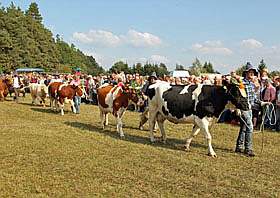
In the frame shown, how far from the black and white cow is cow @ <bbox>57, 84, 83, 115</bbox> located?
788cm

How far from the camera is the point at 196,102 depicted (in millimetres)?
10070

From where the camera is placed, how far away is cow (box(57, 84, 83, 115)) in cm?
1822

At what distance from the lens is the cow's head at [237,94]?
9.58 m

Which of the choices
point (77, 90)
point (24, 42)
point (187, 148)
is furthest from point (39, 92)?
point (24, 42)

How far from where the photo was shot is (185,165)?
8.64m

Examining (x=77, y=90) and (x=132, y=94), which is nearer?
(x=132, y=94)

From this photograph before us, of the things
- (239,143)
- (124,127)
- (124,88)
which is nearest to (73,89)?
(124,127)

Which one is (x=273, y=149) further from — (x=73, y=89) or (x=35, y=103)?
(x=35, y=103)

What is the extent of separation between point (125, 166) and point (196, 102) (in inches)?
106

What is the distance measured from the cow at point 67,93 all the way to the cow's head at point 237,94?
33.2ft

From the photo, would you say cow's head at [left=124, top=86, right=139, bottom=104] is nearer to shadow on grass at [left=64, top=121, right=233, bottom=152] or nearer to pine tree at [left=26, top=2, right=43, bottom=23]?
shadow on grass at [left=64, top=121, right=233, bottom=152]

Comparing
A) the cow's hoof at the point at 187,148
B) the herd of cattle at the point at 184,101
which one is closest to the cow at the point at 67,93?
the herd of cattle at the point at 184,101

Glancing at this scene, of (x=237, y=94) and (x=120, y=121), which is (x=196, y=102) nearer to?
(x=237, y=94)

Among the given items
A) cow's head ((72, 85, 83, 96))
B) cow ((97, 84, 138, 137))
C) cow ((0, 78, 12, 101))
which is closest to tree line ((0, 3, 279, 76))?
cow ((0, 78, 12, 101))
